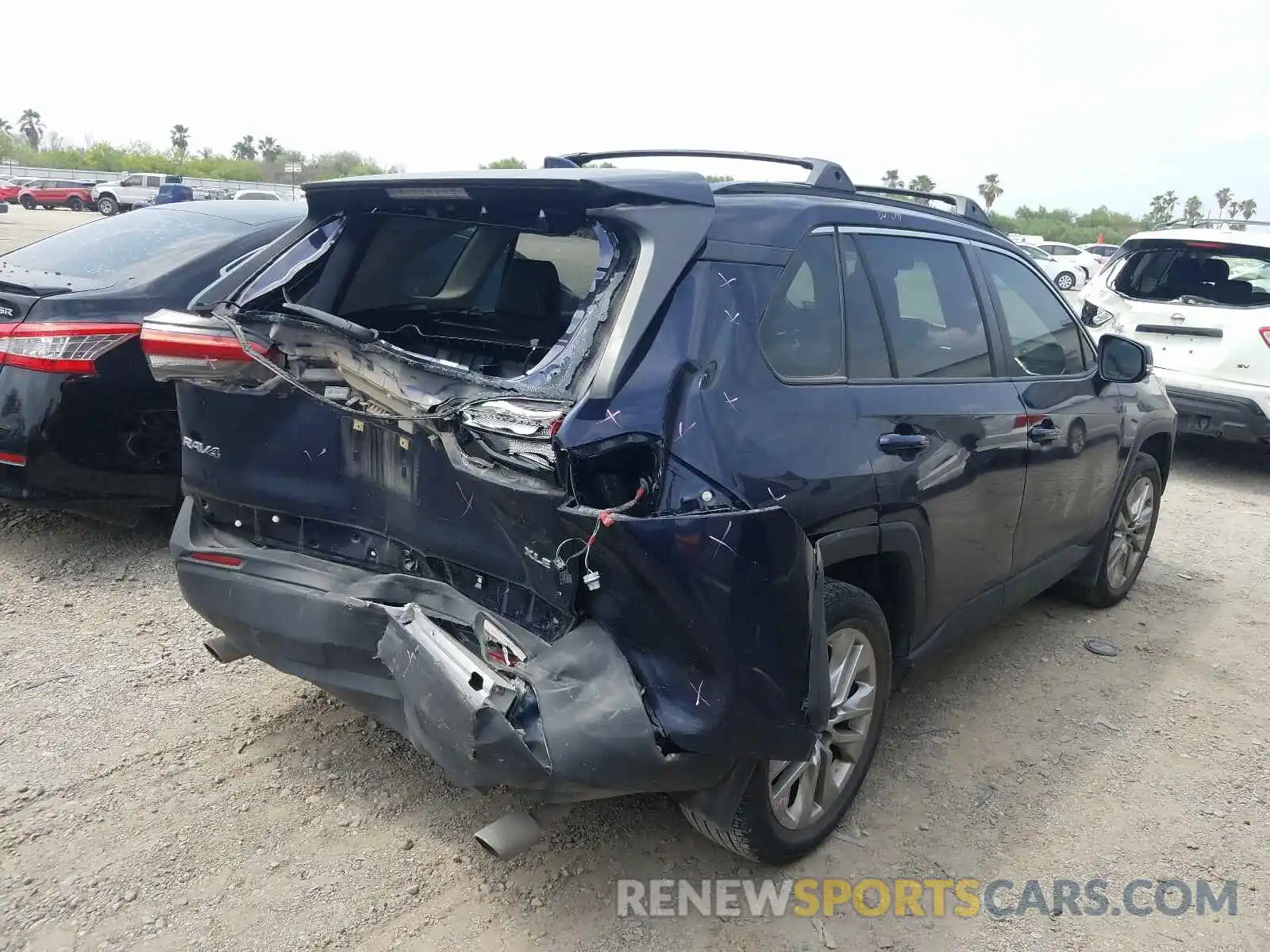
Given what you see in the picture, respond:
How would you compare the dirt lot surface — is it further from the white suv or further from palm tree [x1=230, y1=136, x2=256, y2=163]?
palm tree [x1=230, y1=136, x2=256, y2=163]

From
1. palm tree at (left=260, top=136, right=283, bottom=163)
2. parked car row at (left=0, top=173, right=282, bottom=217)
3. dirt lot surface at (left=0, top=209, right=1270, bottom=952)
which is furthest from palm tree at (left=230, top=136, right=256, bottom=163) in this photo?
dirt lot surface at (left=0, top=209, right=1270, bottom=952)

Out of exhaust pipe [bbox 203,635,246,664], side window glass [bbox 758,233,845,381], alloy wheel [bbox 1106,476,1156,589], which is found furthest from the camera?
alloy wheel [bbox 1106,476,1156,589]

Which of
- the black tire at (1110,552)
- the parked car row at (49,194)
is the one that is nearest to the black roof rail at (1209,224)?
the black tire at (1110,552)

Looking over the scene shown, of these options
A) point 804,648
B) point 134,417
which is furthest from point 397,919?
point 134,417

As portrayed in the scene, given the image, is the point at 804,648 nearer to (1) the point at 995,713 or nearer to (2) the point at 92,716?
(1) the point at 995,713

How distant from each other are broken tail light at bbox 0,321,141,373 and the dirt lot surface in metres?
1.03

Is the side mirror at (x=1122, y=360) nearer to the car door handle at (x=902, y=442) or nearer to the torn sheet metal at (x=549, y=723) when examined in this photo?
the car door handle at (x=902, y=442)

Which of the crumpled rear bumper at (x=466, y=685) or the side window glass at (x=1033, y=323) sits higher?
the side window glass at (x=1033, y=323)

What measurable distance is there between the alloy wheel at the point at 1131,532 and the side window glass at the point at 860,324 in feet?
7.85

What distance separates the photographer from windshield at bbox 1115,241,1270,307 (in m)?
7.62

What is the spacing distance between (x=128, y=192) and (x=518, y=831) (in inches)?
1816

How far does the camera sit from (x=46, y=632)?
4094 mm

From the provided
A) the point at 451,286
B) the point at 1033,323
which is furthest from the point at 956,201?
the point at 451,286

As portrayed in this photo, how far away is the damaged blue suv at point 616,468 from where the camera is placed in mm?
2221
